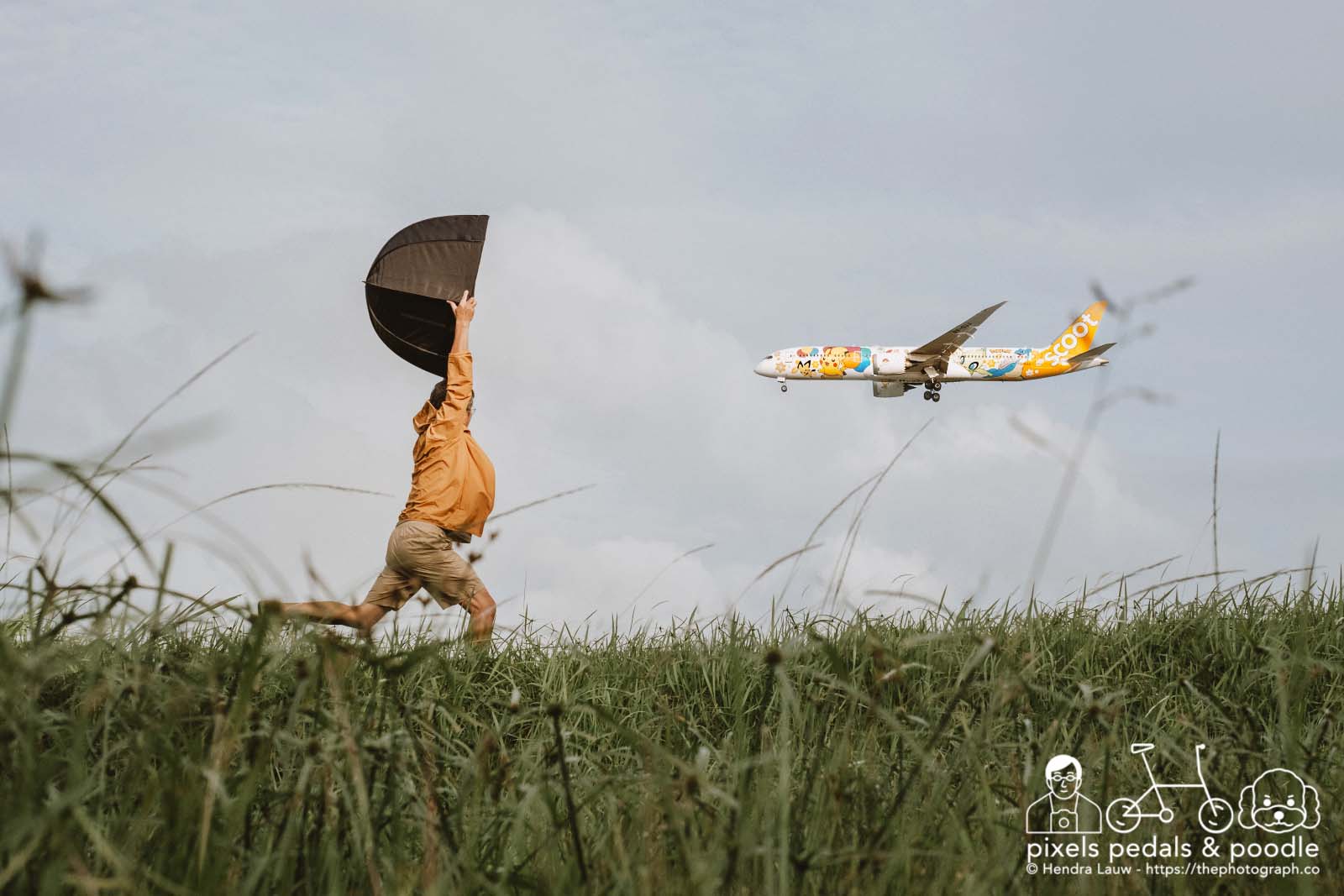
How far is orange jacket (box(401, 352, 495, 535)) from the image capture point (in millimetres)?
8117

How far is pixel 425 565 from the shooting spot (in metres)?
8.02

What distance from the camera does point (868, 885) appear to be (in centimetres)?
210

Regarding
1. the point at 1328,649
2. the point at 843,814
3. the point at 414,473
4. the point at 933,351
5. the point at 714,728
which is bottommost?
the point at 843,814

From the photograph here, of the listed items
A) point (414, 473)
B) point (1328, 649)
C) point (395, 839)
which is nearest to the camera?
point (395, 839)

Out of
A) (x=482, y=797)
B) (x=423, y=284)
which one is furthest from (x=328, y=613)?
(x=423, y=284)

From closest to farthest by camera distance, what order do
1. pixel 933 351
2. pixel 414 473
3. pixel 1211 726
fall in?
pixel 1211 726 < pixel 414 473 < pixel 933 351

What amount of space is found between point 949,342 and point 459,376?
33345 millimetres

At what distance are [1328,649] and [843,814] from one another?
5487mm

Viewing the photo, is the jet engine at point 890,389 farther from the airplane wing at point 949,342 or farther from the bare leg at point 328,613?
the bare leg at point 328,613

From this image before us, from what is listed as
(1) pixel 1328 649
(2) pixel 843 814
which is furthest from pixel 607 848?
(1) pixel 1328 649

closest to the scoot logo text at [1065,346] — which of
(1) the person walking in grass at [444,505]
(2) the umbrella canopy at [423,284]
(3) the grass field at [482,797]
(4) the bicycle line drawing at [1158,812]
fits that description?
(2) the umbrella canopy at [423,284]

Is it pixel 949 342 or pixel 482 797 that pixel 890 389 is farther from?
pixel 482 797

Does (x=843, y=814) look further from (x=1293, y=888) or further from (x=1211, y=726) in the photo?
(x=1211, y=726)

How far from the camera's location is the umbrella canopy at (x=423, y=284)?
28.9 ft
